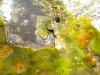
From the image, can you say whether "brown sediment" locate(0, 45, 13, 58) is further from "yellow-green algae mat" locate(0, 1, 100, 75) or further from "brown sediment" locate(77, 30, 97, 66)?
"brown sediment" locate(77, 30, 97, 66)

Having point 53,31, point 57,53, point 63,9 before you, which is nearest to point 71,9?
point 63,9

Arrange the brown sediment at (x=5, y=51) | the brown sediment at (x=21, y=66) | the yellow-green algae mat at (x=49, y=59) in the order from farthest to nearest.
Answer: the brown sediment at (x=5, y=51), the brown sediment at (x=21, y=66), the yellow-green algae mat at (x=49, y=59)

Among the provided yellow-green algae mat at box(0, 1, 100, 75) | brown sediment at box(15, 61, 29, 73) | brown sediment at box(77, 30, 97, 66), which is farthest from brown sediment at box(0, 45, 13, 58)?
brown sediment at box(77, 30, 97, 66)

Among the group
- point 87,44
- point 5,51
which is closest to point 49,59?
point 87,44

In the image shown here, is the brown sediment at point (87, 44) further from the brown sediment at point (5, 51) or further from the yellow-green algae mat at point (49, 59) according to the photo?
the brown sediment at point (5, 51)

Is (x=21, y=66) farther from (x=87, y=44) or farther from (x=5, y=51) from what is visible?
(x=87, y=44)

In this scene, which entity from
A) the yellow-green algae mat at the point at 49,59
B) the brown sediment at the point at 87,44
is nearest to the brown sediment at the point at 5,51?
the yellow-green algae mat at the point at 49,59

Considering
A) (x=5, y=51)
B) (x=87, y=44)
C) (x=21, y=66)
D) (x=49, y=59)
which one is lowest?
A: (x=21, y=66)
